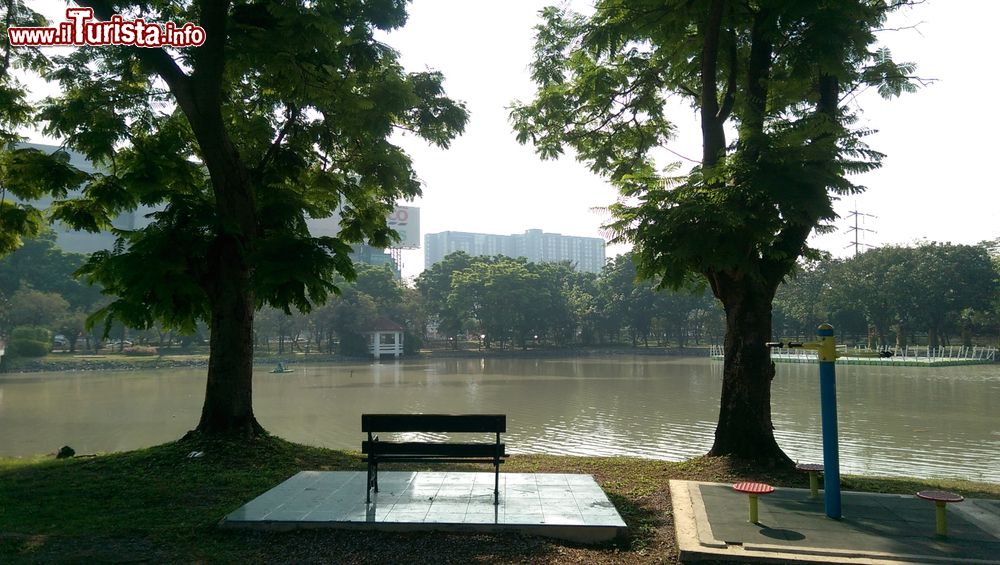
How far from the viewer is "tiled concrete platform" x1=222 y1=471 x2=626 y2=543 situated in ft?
14.7

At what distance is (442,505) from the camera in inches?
197

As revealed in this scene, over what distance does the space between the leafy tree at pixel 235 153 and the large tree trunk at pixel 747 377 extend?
450 cm

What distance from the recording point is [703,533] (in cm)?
446

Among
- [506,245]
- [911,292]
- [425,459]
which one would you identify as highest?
[506,245]

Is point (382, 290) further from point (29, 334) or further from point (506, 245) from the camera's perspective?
point (506, 245)

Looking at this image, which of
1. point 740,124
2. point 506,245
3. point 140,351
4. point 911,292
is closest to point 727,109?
point 740,124

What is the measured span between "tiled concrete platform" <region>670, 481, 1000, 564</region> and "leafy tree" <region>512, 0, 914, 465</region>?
1.83 metres

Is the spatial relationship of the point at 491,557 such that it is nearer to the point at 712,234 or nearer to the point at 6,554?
the point at 6,554

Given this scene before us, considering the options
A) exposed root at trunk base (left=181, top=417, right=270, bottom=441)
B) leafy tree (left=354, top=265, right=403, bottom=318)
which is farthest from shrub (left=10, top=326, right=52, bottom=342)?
exposed root at trunk base (left=181, top=417, right=270, bottom=441)

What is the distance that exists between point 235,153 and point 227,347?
239cm

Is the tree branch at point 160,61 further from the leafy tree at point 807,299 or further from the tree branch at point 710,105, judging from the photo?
the leafy tree at point 807,299

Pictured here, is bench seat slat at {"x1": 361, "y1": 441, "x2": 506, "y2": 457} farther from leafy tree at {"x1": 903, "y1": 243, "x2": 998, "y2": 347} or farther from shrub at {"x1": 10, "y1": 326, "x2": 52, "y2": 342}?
leafy tree at {"x1": 903, "y1": 243, "x2": 998, "y2": 347}

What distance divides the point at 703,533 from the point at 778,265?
3.91 meters

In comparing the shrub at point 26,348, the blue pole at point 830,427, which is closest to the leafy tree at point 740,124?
the blue pole at point 830,427
